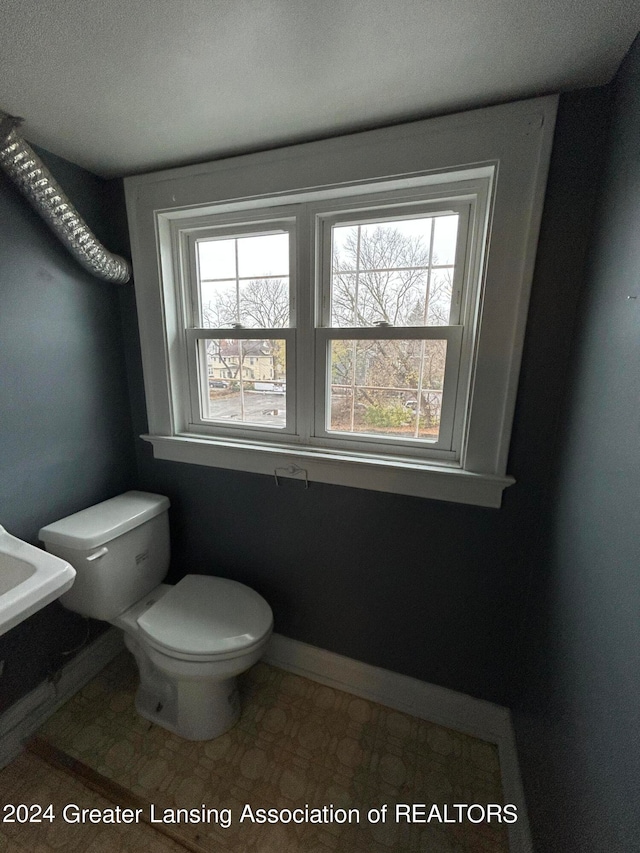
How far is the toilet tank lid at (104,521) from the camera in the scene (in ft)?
3.94

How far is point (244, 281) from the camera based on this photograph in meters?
1.38

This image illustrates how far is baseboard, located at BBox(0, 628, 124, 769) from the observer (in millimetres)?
1214

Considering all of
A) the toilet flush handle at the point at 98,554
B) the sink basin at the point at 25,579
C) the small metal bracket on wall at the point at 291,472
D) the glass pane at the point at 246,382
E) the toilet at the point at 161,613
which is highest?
the glass pane at the point at 246,382

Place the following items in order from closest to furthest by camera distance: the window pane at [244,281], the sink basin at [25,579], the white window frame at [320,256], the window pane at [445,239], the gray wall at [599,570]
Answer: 1. the gray wall at [599,570]
2. the sink basin at [25,579]
3. the white window frame at [320,256]
4. the window pane at [445,239]
5. the window pane at [244,281]

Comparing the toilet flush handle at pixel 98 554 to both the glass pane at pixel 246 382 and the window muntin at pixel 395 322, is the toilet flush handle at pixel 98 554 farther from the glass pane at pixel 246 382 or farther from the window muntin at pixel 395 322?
the window muntin at pixel 395 322

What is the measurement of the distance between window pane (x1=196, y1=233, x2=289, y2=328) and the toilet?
86 centimetres

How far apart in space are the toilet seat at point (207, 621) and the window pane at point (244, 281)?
1.08 meters

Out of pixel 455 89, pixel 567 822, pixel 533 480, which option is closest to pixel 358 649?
pixel 567 822

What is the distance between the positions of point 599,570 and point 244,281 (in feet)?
4.64

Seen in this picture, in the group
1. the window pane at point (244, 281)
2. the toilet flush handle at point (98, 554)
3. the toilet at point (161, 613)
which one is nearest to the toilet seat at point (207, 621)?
the toilet at point (161, 613)

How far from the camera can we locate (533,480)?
1074 mm

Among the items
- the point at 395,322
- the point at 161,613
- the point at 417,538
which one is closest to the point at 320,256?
the point at 395,322

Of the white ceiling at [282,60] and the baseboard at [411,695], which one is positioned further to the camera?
the baseboard at [411,695]

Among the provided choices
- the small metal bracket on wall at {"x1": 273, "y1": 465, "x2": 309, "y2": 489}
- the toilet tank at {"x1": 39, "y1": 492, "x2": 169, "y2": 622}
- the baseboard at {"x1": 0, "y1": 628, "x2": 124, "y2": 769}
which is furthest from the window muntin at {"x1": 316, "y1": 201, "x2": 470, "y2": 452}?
the baseboard at {"x1": 0, "y1": 628, "x2": 124, "y2": 769}
